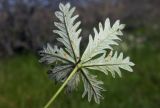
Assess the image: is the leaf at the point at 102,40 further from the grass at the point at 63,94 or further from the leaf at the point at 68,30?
the grass at the point at 63,94

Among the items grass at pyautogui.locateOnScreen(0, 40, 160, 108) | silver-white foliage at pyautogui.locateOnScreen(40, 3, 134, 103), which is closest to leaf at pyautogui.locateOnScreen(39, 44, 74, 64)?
silver-white foliage at pyautogui.locateOnScreen(40, 3, 134, 103)

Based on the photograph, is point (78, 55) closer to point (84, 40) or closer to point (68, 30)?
point (68, 30)

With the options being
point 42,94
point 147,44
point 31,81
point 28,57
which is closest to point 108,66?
point 42,94

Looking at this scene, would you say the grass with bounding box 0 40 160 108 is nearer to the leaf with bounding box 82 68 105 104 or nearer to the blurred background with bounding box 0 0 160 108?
the blurred background with bounding box 0 0 160 108

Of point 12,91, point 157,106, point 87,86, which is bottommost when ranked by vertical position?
point 157,106

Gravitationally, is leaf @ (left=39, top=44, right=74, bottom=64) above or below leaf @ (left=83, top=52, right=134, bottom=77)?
above

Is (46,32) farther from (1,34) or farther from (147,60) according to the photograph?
(147,60)

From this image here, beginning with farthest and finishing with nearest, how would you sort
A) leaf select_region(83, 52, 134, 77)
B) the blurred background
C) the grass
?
1. the blurred background
2. the grass
3. leaf select_region(83, 52, 134, 77)

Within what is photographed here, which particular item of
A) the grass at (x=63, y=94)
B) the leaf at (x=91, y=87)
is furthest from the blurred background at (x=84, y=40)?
the leaf at (x=91, y=87)
